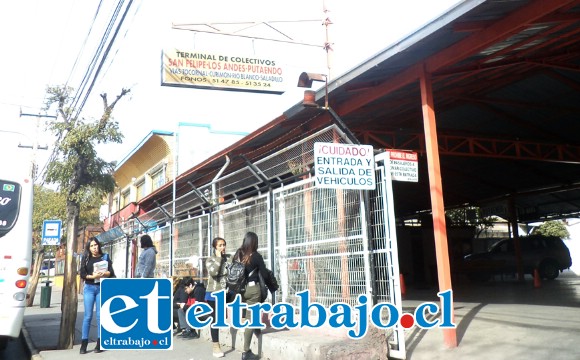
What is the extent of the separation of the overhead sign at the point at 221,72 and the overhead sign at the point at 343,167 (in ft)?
31.7

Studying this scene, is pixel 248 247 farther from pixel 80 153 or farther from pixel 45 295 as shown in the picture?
pixel 45 295

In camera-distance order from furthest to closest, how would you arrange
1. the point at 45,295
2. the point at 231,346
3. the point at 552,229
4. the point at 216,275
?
1. the point at 552,229
2. the point at 45,295
3. the point at 231,346
4. the point at 216,275

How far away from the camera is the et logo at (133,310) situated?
534 cm

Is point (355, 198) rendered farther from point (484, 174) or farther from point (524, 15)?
point (484, 174)

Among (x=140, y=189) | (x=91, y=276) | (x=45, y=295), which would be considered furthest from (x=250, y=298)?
(x=140, y=189)

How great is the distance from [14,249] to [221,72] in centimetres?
926

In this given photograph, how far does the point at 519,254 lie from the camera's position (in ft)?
54.4

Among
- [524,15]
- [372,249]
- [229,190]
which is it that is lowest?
[372,249]

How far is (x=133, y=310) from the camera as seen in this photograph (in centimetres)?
543

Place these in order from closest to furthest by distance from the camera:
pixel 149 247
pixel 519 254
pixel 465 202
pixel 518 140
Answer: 1. pixel 149 247
2. pixel 518 140
3. pixel 519 254
4. pixel 465 202

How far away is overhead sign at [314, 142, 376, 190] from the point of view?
617 centimetres

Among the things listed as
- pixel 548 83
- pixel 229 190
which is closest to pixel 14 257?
pixel 229 190

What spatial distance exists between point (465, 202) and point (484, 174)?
468 centimetres

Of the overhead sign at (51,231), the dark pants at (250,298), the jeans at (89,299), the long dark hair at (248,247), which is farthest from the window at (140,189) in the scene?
the dark pants at (250,298)
